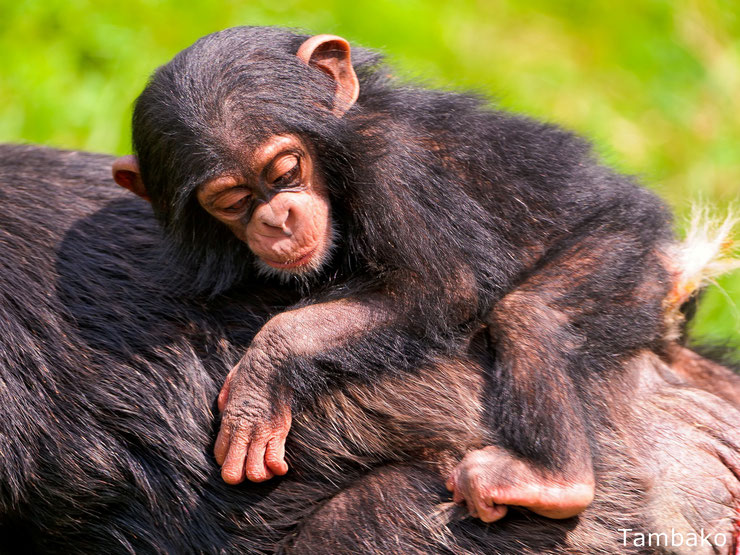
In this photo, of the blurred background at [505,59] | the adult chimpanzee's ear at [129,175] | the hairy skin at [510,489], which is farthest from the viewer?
the blurred background at [505,59]

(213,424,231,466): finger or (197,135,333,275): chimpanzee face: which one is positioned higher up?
(197,135,333,275): chimpanzee face

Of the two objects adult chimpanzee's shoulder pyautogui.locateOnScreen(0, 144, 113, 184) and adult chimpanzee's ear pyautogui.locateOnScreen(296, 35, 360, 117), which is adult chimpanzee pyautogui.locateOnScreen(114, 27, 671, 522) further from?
adult chimpanzee's shoulder pyautogui.locateOnScreen(0, 144, 113, 184)

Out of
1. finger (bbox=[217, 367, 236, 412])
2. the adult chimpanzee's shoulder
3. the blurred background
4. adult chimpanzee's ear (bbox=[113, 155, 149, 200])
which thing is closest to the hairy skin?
finger (bbox=[217, 367, 236, 412])

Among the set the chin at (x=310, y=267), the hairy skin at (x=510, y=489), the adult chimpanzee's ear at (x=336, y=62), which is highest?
the adult chimpanzee's ear at (x=336, y=62)

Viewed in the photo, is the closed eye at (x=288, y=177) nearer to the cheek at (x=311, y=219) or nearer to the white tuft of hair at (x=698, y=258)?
the cheek at (x=311, y=219)

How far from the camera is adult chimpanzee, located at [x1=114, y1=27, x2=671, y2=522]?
12.7 feet

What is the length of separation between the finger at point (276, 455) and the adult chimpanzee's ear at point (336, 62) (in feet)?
4.61

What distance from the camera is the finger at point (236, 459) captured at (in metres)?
3.87

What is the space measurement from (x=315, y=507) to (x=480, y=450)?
0.74 m

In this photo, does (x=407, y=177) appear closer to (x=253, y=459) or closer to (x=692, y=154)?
(x=253, y=459)

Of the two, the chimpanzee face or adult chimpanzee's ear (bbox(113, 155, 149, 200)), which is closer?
the chimpanzee face

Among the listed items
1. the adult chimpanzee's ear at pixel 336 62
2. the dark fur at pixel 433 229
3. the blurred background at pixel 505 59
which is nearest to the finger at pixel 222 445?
the dark fur at pixel 433 229

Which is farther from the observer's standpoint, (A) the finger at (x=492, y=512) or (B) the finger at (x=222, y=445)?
(B) the finger at (x=222, y=445)

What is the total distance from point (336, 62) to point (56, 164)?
1.63 metres
